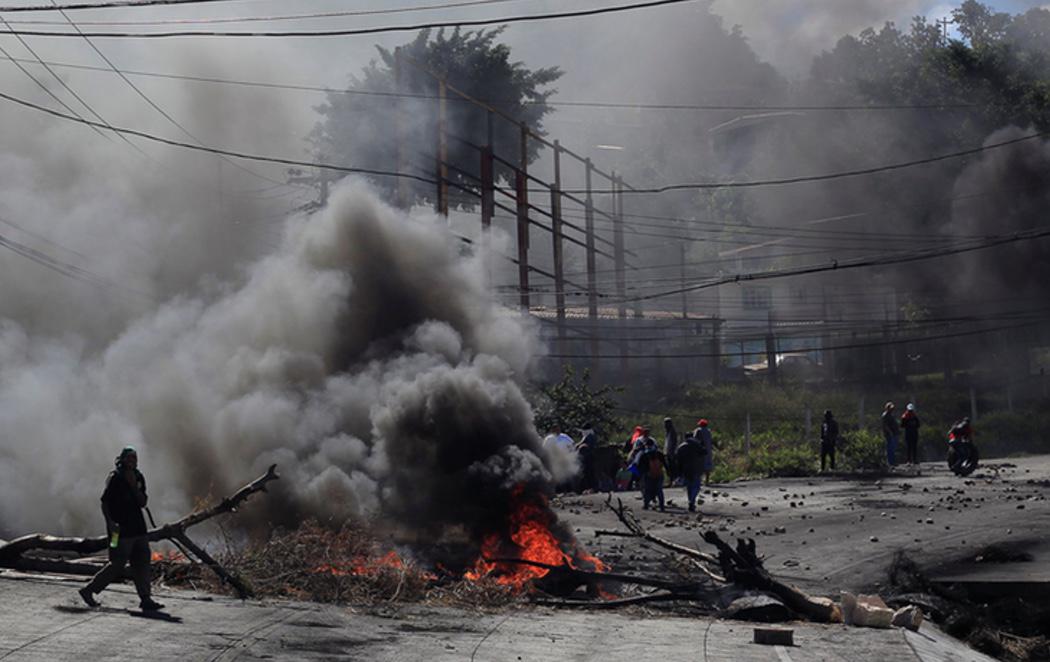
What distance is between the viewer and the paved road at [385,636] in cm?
949

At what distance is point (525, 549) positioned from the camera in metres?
13.9

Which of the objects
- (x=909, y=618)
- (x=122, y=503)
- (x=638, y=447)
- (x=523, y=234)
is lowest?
(x=909, y=618)

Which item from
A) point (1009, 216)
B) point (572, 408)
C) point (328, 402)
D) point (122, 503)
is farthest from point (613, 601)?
point (1009, 216)

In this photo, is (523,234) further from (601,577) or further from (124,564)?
(124,564)

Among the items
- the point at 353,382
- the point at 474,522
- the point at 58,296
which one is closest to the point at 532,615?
the point at 474,522

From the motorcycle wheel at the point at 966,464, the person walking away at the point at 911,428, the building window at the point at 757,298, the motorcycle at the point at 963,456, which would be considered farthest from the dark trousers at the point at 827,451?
the building window at the point at 757,298

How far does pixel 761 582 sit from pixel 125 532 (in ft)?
21.4

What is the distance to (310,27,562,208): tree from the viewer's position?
31.6 m

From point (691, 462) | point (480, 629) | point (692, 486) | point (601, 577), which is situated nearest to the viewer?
point (480, 629)

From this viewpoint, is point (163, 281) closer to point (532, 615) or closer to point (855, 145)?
point (532, 615)

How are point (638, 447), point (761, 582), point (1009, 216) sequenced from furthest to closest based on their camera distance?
point (1009, 216), point (638, 447), point (761, 582)

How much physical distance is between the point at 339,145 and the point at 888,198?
26159mm

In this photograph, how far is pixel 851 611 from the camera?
11.6 metres

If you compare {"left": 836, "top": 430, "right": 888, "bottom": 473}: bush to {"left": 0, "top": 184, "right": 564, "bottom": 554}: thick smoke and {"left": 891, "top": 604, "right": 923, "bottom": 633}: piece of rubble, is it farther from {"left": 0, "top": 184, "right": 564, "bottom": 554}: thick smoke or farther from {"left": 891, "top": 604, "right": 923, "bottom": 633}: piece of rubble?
{"left": 891, "top": 604, "right": 923, "bottom": 633}: piece of rubble
